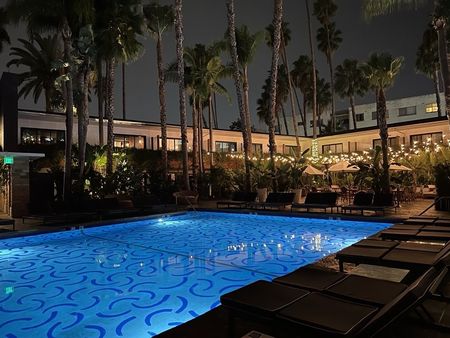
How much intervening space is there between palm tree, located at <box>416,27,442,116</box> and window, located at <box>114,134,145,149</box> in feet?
93.5

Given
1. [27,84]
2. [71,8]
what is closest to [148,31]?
[71,8]

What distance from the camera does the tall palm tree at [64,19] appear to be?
16312 mm

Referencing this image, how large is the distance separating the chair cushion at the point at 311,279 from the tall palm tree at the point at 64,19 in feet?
47.2

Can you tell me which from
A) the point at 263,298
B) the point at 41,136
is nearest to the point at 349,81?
the point at 41,136

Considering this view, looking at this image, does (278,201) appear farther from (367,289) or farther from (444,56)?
(367,289)

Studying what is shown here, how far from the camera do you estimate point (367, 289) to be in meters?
3.35

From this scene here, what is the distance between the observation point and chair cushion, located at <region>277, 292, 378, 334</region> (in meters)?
2.66

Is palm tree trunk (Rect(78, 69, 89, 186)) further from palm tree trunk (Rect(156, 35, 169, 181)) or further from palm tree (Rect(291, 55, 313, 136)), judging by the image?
palm tree (Rect(291, 55, 313, 136))

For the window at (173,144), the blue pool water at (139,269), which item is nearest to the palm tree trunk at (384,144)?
the blue pool water at (139,269)

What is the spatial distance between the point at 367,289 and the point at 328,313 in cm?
70

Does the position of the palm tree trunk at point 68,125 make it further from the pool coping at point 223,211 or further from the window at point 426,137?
the window at point 426,137

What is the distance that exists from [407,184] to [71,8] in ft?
64.4

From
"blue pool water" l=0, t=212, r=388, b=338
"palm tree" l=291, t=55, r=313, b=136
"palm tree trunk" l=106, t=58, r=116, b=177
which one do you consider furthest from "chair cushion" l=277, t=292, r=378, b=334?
"palm tree" l=291, t=55, r=313, b=136

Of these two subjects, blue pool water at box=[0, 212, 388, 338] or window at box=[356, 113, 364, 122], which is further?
window at box=[356, 113, 364, 122]
